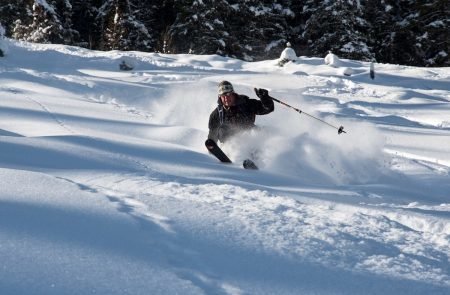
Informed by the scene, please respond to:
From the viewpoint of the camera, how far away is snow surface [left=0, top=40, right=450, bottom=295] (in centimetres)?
271

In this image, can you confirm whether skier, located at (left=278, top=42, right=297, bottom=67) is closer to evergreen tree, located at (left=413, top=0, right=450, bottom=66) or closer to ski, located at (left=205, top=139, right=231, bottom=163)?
ski, located at (left=205, top=139, right=231, bottom=163)

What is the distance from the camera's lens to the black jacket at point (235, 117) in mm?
7703

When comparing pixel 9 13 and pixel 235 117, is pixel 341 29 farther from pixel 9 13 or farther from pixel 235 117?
pixel 235 117

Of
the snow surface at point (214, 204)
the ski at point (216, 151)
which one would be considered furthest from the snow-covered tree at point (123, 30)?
the ski at point (216, 151)

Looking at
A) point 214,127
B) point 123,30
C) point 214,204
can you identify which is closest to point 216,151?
point 214,127

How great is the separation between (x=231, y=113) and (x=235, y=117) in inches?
3.4

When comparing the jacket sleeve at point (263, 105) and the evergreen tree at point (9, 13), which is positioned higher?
the evergreen tree at point (9, 13)

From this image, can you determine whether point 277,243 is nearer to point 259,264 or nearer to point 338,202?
point 259,264

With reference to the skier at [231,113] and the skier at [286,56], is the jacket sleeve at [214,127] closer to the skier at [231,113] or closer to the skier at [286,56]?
the skier at [231,113]

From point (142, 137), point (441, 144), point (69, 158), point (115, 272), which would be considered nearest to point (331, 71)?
point (441, 144)

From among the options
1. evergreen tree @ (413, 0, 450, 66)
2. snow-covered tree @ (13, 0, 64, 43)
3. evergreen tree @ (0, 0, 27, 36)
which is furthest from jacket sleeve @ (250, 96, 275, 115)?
evergreen tree @ (0, 0, 27, 36)

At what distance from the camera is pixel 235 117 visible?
7.78 meters

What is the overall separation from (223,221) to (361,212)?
1347mm

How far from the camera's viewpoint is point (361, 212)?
427 cm
